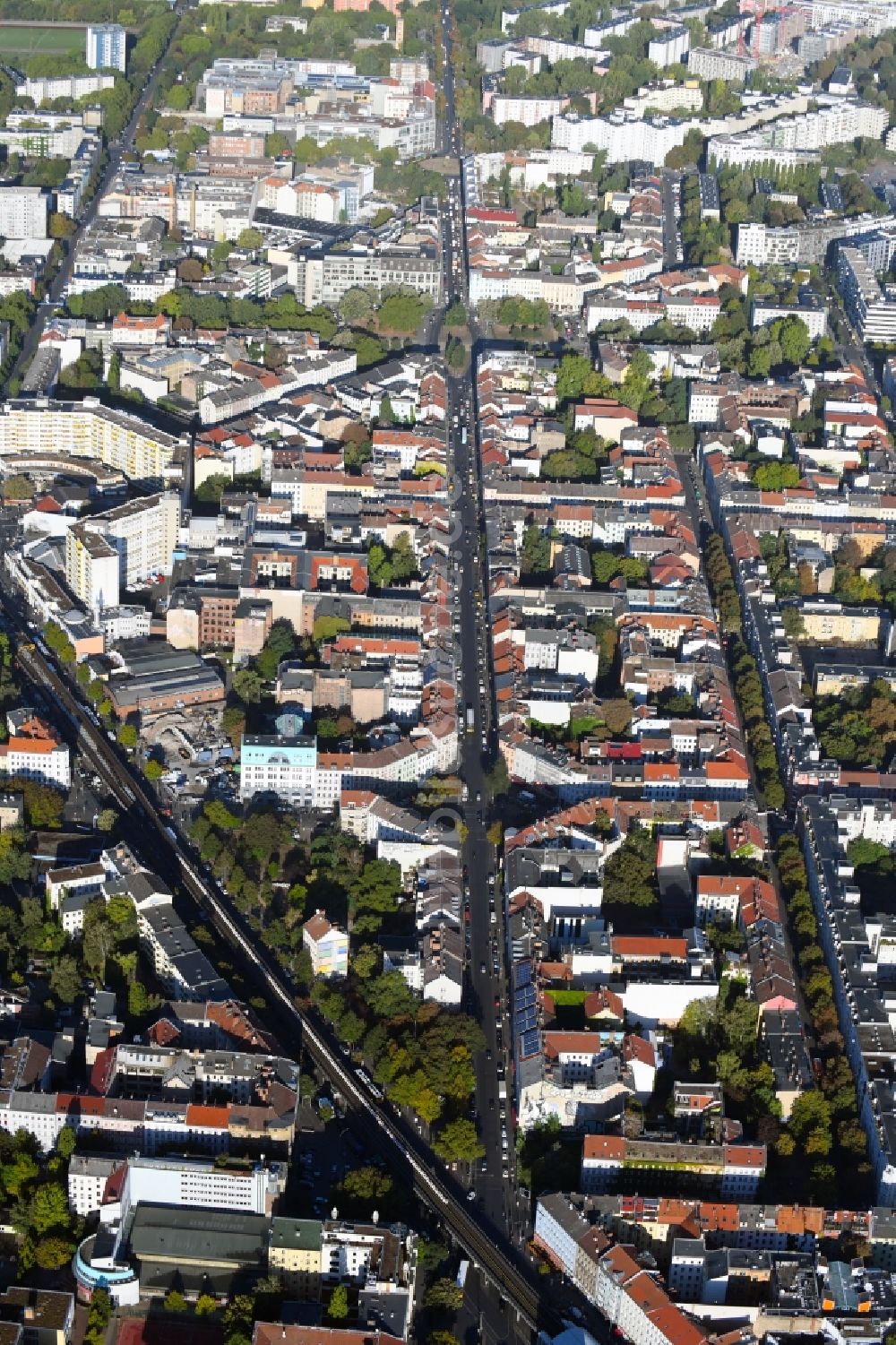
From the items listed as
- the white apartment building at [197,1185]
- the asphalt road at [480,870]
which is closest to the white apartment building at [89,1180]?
the white apartment building at [197,1185]

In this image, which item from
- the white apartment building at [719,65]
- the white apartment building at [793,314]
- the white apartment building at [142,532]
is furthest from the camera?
the white apartment building at [719,65]

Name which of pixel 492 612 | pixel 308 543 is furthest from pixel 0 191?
pixel 492 612

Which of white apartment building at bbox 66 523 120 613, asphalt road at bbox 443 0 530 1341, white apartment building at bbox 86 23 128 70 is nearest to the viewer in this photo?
asphalt road at bbox 443 0 530 1341

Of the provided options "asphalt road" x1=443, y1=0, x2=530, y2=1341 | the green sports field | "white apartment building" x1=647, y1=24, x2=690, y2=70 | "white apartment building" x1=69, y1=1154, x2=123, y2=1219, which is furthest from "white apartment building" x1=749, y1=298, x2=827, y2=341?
"white apartment building" x1=69, y1=1154, x2=123, y2=1219

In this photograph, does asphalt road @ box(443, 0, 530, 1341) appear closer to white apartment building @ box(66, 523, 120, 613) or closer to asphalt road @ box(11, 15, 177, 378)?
white apartment building @ box(66, 523, 120, 613)

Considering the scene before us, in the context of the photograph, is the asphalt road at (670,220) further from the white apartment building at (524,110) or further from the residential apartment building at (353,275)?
the residential apartment building at (353,275)

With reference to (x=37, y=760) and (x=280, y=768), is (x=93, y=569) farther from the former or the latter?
(x=280, y=768)

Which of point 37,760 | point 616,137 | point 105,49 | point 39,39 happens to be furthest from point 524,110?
point 37,760

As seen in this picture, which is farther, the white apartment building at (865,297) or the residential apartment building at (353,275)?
the residential apartment building at (353,275)
